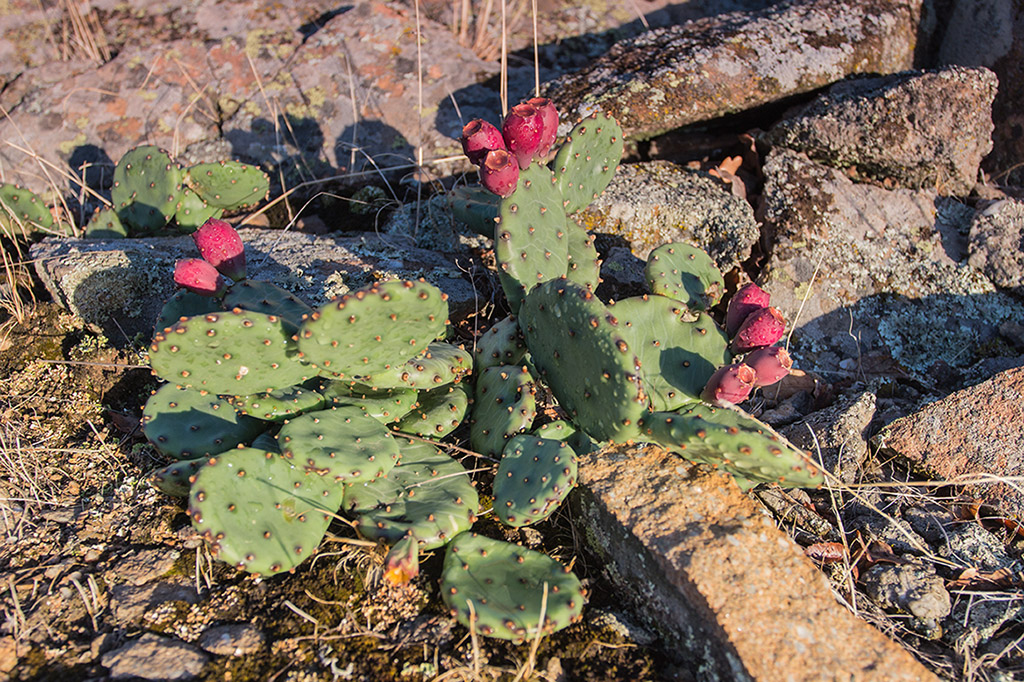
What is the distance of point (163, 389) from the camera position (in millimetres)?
2072

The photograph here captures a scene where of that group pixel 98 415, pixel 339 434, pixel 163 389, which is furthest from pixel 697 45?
pixel 98 415

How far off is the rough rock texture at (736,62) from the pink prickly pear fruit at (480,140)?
3.57 ft

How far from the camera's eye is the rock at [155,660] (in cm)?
160

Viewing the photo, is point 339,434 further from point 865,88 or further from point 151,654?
point 865,88

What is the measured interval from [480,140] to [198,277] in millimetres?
985

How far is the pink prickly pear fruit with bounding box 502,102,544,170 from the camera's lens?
2.28 m

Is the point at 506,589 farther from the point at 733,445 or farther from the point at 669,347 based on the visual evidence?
the point at 669,347

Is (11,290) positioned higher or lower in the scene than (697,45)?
lower

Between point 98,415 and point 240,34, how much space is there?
2582mm

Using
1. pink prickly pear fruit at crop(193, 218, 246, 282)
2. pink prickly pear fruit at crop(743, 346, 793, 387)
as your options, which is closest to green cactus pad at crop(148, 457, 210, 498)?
pink prickly pear fruit at crop(193, 218, 246, 282)

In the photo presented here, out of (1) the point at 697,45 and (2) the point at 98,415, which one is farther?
(1) the point at 697,45

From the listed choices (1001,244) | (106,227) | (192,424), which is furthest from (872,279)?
(106,227)

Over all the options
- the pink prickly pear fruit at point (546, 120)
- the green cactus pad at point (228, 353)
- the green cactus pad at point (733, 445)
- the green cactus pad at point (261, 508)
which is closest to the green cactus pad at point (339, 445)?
the green cactus pad at point (261, 508)

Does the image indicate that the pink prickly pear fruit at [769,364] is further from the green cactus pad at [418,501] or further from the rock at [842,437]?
the green cactus pad at [418,501]
